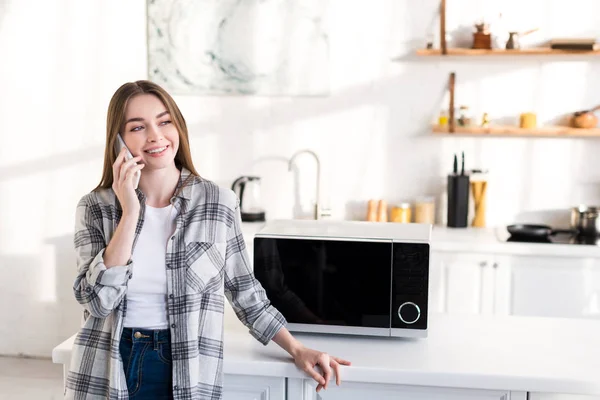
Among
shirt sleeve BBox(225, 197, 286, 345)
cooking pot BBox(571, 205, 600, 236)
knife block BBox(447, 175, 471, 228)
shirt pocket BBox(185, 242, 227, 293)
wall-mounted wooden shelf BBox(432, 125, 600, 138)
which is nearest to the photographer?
shirt pocket BBox(185, 242, 227, 293)

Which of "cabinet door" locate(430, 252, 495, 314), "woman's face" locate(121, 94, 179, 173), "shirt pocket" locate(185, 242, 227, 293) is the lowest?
"cabinet door" locate(430, 252, 495, 314)

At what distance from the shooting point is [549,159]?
3.94m

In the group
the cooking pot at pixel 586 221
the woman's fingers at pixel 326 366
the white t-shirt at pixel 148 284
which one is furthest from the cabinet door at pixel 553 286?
the white t-shirt at pixel 148 284

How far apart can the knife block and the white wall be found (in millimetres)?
189

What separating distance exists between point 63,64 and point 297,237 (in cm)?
293

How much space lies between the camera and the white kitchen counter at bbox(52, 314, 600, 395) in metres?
1.57

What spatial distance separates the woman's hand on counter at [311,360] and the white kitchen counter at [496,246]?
5.56 feet

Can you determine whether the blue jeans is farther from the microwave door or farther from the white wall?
the white wall

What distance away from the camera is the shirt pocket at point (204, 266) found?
5.20ft

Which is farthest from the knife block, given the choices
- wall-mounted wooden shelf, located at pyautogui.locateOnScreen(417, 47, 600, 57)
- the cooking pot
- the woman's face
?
the woman's face

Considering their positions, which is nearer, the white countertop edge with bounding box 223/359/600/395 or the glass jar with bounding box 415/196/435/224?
the white countertop edge with bounding box 223/359/600/395

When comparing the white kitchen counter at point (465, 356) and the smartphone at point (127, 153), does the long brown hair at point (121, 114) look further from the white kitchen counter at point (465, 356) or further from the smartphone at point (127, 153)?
the white kitchen counter at point (465, 356)

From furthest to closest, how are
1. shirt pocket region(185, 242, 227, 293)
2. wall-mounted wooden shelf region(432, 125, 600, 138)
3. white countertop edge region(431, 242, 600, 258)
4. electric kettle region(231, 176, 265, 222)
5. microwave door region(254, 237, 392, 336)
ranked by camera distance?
electric kettle region(231, 176, 265, 222)
wall-mounted wooden shelf region(432, 125, 600, 138)
white countertop edge region(431, 242, 600, 258)
microwave door region(254, 237, 392, 336)
shirt pocket region(185, 242, 227, 293)

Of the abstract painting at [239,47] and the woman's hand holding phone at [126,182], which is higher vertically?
the abstract painting at [239,47]
